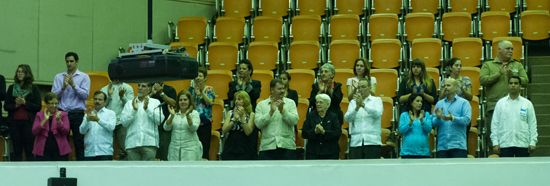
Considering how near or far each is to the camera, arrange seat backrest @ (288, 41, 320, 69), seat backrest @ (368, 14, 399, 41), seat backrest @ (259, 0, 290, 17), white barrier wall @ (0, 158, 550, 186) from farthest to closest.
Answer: seat backrest @ (259, 0, 290, 17) → seat backrest @ (368, 14, 399, 41) → seat backrest @ (288, 41, 320, 69) → white barrier wall @ (0, 158, 550, 186)

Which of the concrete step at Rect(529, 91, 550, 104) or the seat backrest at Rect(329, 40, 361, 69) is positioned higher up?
the seat backrest at Rect(329, 40, 361, 69)

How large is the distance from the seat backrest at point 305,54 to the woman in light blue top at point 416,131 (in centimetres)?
228

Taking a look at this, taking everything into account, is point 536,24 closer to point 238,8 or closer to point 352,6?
point 352,6

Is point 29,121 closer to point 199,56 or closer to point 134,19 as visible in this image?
point 199,56

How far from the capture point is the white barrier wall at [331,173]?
290cm

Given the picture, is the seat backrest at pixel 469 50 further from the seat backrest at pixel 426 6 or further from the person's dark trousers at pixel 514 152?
the person's dark trousers at pixel 514 152

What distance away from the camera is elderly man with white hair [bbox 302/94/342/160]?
554 cm

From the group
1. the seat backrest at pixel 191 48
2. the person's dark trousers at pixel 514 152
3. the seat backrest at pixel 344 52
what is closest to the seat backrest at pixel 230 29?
the seat backrest at pixel 191 48

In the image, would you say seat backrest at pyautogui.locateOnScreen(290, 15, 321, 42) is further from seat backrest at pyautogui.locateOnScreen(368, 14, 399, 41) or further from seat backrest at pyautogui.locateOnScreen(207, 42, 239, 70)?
seat backrest at pyautogui.locateOnScreen(207, 42, 239, 70)

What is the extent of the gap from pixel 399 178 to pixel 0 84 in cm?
450

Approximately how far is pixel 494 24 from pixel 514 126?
109 inches

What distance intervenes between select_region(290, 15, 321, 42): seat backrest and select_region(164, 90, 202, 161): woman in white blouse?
284cm

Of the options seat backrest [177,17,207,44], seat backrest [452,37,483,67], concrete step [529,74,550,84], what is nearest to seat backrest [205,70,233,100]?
seat backrest [177,17,207,44]

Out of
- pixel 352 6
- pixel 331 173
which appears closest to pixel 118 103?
pixel 352 6
